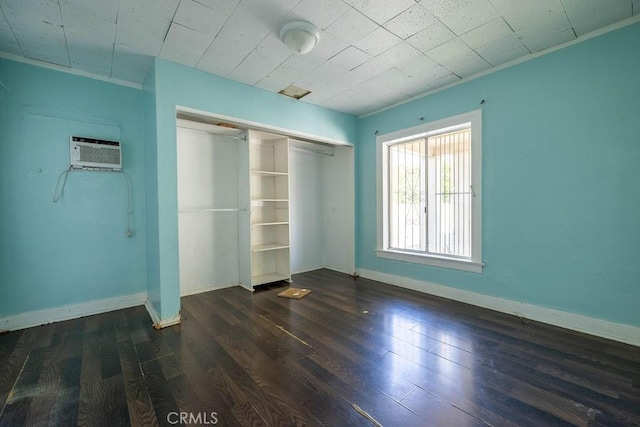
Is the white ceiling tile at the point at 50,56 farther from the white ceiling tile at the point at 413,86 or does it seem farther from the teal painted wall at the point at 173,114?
the white ceiling tile at the point at 413,86

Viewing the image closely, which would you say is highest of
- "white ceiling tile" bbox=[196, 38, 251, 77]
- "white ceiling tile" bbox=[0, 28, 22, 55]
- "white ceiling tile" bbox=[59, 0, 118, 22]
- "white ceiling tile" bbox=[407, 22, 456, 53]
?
"white ceiling tile" bbox=[196, 38, 251, 77]

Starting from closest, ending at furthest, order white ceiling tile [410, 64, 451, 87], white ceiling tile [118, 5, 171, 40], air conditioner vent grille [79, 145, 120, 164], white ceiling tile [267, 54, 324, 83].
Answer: white ceiling tile [118, 5, 171, 40] → white ceiling tile [267, 54, 324, 83] → air conditioner vent grille [79, 145, 120, 164] → white ceiling tile [410, 64, 451, 87]

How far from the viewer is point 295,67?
9.62 feet

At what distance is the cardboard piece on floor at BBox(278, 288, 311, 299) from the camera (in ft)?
11.6

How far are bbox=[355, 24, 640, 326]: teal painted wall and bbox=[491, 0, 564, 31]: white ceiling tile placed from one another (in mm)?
651

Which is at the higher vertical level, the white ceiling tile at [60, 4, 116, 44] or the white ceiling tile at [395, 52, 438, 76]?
the white ceiling tile at [395, 52, 438, 76]

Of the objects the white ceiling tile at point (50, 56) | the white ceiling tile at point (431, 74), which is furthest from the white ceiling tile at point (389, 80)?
the white ceiling tile at point (50, 56)

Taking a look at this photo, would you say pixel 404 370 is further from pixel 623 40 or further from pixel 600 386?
pixel 623 40

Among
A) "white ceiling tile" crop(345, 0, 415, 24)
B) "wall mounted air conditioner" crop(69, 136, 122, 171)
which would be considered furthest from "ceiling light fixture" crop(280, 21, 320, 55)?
"wall mounted air conditioner" crop(69, 136, 122, 171)

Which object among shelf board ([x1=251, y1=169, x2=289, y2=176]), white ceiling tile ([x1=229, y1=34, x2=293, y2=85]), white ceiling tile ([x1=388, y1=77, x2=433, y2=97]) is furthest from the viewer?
shelf board ([x1=251, y1=169, x2=289, y2=176])

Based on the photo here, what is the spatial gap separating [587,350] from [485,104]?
255cm

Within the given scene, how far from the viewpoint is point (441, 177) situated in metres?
3.68

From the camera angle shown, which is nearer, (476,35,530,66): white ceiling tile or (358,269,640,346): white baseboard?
(358,269,640,346): white baseboard

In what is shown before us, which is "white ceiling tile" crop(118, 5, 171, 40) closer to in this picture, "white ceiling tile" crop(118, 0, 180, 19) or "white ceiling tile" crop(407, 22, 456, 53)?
"white ceiling tile" crop(118, 0, 180, 19)
